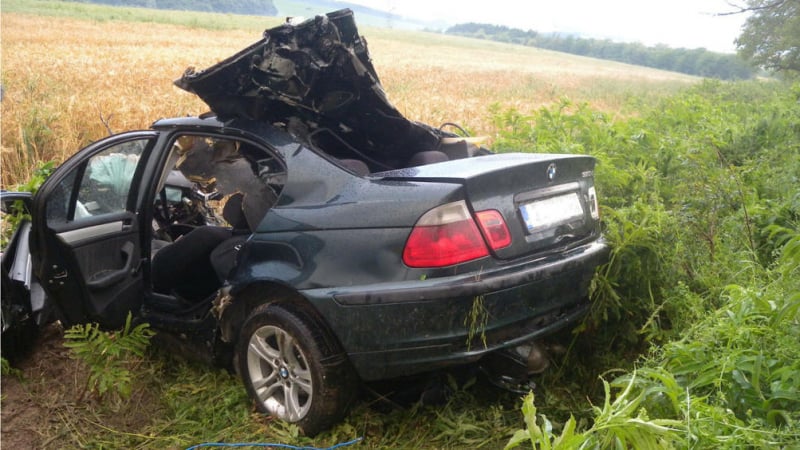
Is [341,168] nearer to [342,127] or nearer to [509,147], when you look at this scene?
[342,127]

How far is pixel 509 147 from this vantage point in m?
5.33

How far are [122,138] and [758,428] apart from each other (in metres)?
3.35

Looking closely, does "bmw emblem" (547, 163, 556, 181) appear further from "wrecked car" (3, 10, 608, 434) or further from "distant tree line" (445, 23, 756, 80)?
"distant tree line" (445, 23, 756, 80)

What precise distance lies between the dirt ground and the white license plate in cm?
233

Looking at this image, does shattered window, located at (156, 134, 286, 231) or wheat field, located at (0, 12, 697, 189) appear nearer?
shattered window, located at (156, 134, 286, 231)

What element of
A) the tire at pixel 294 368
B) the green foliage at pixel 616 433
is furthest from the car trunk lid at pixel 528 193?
the green foliage at pixel 616 433

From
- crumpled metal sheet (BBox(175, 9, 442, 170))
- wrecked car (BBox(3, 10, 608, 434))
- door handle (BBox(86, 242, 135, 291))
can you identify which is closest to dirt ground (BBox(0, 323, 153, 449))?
wrecked car (BBox(3, 10, 608, 434))

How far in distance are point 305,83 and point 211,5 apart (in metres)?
120

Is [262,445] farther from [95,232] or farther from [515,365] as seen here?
[95,232]

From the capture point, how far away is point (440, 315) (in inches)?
98.0

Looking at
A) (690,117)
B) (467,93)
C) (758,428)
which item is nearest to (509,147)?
(690,117)

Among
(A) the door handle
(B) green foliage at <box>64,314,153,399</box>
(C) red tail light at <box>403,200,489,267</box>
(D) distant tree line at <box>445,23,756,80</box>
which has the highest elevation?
(C) red tail light at <box>403,200,489,267</box>

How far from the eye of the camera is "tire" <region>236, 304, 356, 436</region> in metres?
2.79

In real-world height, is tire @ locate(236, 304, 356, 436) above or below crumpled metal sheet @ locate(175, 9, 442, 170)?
below
